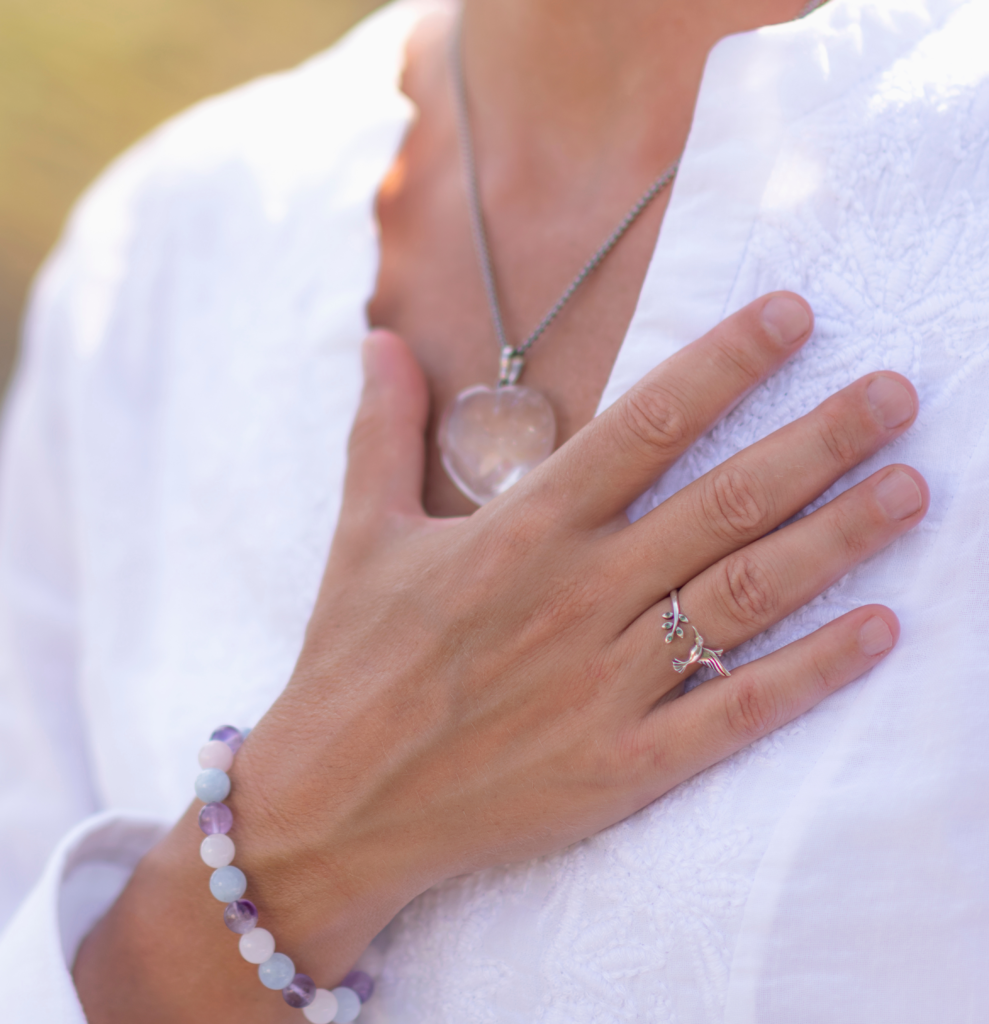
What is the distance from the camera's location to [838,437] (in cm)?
62

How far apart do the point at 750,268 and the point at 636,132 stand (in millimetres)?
283

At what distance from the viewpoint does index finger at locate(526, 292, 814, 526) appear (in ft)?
2.16

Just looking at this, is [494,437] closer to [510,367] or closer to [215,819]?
[510,367]

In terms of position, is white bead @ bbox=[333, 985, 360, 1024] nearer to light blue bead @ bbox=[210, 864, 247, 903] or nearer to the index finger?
light blue bead @ bbox=[210, 864, 247, 903]

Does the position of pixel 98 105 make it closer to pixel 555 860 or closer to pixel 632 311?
pixel 632 311

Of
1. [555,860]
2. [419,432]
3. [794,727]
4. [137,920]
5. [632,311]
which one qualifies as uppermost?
[632,311]

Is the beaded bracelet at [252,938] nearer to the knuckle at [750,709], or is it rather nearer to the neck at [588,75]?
the knuckle at [750,709]

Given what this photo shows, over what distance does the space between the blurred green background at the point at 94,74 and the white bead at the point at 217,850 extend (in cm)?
293

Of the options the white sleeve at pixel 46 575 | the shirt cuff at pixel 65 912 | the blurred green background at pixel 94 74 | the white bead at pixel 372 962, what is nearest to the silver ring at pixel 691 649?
the white bead at pixel 372 962

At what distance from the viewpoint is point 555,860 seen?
0.70 metres

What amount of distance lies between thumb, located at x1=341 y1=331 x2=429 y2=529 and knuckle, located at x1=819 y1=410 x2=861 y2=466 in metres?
Result: 0.36

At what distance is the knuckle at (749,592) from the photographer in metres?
0.62

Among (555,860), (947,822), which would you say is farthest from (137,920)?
(947,822)

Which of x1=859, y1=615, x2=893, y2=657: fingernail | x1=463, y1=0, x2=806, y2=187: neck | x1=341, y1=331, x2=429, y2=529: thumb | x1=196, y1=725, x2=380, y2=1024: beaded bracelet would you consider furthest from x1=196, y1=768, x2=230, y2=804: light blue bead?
x1=463, y1=0, x2=806, y2=187: neck
